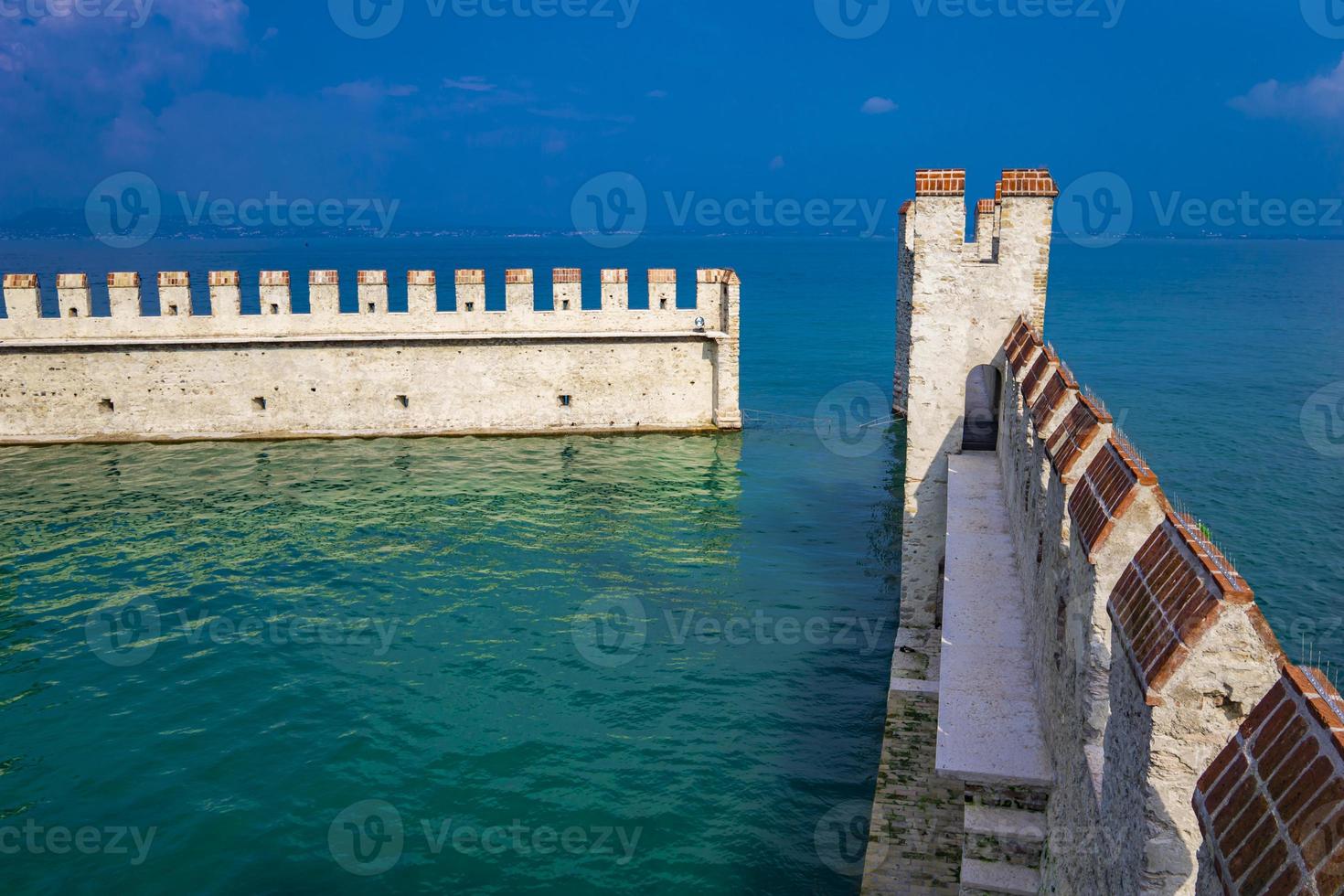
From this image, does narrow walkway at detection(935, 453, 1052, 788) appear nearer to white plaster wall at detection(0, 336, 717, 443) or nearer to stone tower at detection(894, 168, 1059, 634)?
stone tower at detection(894, 168, 1059, 634)

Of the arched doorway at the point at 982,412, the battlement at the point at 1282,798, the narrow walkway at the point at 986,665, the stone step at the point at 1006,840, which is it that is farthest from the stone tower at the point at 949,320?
the battlement at the point at 1282,798

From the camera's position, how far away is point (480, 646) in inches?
529

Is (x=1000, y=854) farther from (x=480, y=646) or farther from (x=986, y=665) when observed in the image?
(x=480, y=646)

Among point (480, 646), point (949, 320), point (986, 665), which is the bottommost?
point (480, 646)

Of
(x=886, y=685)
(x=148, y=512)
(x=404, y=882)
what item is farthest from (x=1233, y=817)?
(x=148, y=512)

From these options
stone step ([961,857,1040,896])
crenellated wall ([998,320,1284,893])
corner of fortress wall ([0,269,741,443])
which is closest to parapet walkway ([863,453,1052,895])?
stone step ([961,857,1040,896])

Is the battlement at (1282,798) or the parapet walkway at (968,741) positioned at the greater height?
the battlement at (1282,798)

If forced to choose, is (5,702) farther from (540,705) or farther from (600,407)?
(600,407)

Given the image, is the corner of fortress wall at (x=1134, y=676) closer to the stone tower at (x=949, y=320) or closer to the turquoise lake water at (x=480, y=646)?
the stone tower at (x=949, y=320)

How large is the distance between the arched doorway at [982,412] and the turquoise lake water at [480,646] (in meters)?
2.74

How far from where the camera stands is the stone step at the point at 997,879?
634 cm

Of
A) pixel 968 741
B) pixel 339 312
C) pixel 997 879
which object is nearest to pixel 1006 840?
pixel 997 879

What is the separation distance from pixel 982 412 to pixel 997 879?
7.22m

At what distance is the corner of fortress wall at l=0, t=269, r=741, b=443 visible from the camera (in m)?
22.6
